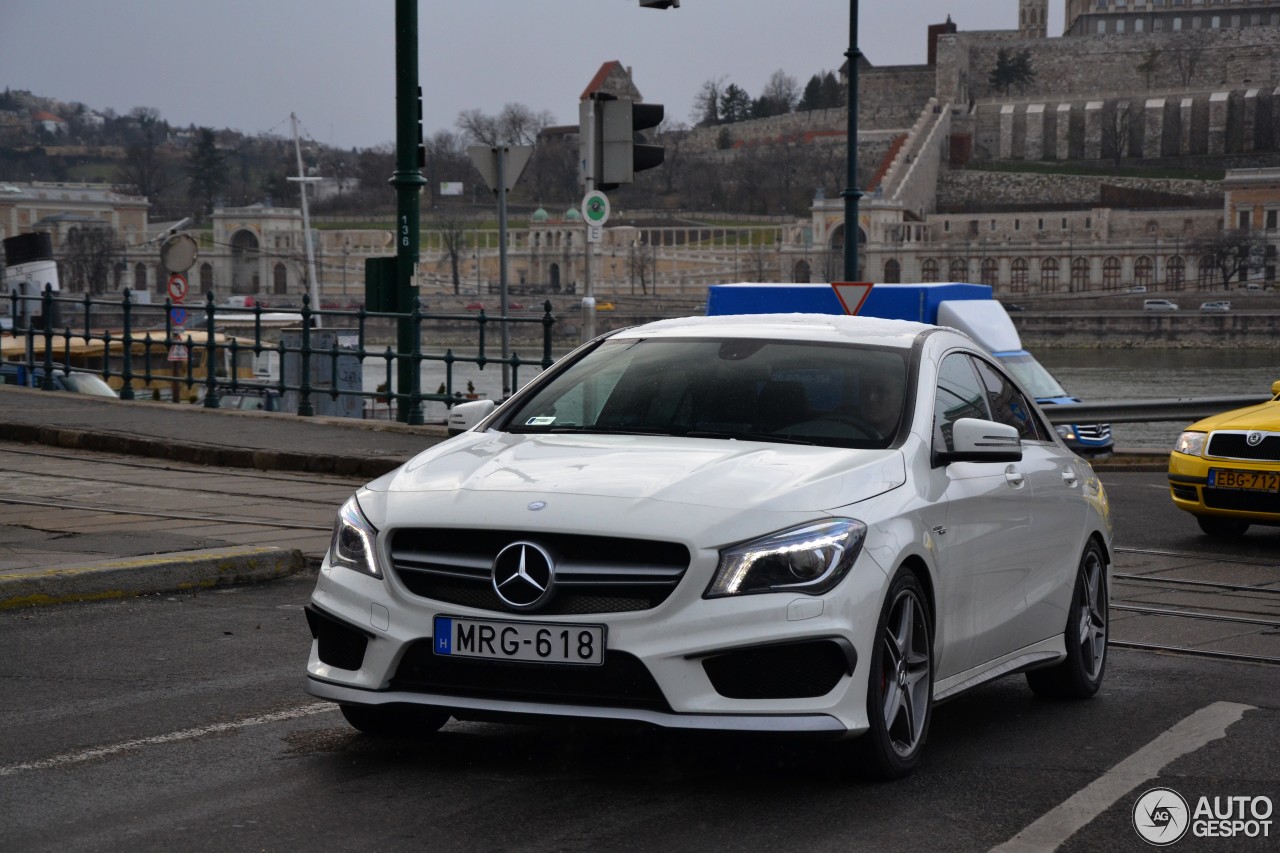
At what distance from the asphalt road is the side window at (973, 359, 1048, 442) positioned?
949 mm

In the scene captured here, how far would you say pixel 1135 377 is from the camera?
68688 mm

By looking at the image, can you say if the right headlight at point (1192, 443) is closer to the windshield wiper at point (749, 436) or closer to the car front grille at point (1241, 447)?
the car front grille at point (1241, 447)

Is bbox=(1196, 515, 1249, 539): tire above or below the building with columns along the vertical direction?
below

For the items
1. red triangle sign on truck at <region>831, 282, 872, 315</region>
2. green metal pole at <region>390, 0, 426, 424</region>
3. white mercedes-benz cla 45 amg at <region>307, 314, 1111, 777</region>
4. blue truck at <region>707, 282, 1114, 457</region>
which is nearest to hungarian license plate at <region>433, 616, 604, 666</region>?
white mercedes-benz cla 45 amg at <region>307, 314, 1111, 777</region>

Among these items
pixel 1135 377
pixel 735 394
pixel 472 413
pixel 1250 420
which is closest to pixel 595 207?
pixel 1250 420

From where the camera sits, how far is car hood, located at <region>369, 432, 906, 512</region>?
15.5 feet

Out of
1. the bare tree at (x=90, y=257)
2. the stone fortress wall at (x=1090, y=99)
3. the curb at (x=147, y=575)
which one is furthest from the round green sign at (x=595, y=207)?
the stone fortress wall at (x=1090, y=99)

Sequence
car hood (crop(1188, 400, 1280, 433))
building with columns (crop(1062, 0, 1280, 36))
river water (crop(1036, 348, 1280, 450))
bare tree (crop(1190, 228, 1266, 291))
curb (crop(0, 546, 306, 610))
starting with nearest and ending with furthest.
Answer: curb (crop(0, 546, 306, 610)) < car hood (crop(1188, 400, 1280, 433)) < river water (crop(1036, 348, 1280, 450)) < bare tree (crop(1190, 228, 1266, 291)) < building with columns (crop(1062, 0, 1280, 36))

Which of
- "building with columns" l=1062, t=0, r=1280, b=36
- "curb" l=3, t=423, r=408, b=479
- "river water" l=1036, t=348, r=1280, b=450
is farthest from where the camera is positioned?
"building with columns" l=1062, t=0, r=1280, b=36

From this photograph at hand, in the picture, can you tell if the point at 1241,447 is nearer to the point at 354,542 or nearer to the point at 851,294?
the point at 354,542

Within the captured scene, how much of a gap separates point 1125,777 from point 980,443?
1.03 meters

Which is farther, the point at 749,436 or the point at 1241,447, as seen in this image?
the point at 1241,447

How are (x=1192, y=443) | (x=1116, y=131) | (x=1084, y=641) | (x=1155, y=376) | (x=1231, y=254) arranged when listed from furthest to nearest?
1. (x=1116, y=131)
2. (x=1231, y=254)
3. (x=1155, y=376)
4. (x=1192, y=443)
5. (x=1084, y=641)

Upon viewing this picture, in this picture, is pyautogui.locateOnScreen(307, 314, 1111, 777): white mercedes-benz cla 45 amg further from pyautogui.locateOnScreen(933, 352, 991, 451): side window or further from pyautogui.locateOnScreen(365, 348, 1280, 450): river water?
pyautogui.locateOnScreen(365, 348, 1280, 450): river water
